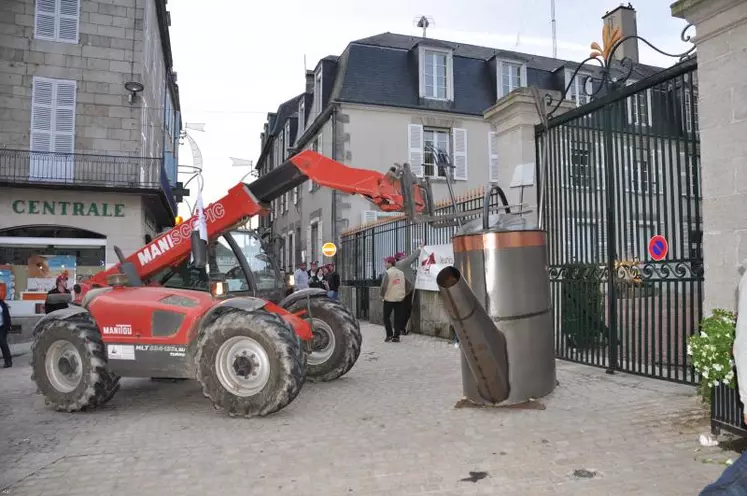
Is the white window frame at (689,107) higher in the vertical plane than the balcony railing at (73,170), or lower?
lower

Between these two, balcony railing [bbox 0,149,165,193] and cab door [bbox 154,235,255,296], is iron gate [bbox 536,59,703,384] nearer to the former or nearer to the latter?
cab door [bbox 154,235,255,296]

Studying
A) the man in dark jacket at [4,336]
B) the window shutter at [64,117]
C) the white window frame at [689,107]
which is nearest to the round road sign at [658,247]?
the white window frame at [689,107]

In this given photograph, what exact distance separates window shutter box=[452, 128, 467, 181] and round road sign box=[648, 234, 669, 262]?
1552cm

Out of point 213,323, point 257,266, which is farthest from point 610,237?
point 213,323

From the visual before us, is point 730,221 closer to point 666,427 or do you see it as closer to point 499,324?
point 666,427

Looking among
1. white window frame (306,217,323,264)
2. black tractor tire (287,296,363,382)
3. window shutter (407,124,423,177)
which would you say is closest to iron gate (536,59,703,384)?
black tractor tire (287,296,363,382)

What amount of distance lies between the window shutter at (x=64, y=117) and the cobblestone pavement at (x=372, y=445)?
1232 cm

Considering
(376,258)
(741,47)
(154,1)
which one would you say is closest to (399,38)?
(154,1)

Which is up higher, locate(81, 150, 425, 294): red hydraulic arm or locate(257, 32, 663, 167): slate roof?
locate(257, 32, 663, 167): slate roof

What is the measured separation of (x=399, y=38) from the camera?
2377 centimetres

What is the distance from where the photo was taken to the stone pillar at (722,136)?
4.55 metres

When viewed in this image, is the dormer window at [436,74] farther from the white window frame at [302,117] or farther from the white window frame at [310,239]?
the white window frame at [302,117]

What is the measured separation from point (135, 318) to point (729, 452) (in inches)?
206

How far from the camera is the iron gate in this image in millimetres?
5688
